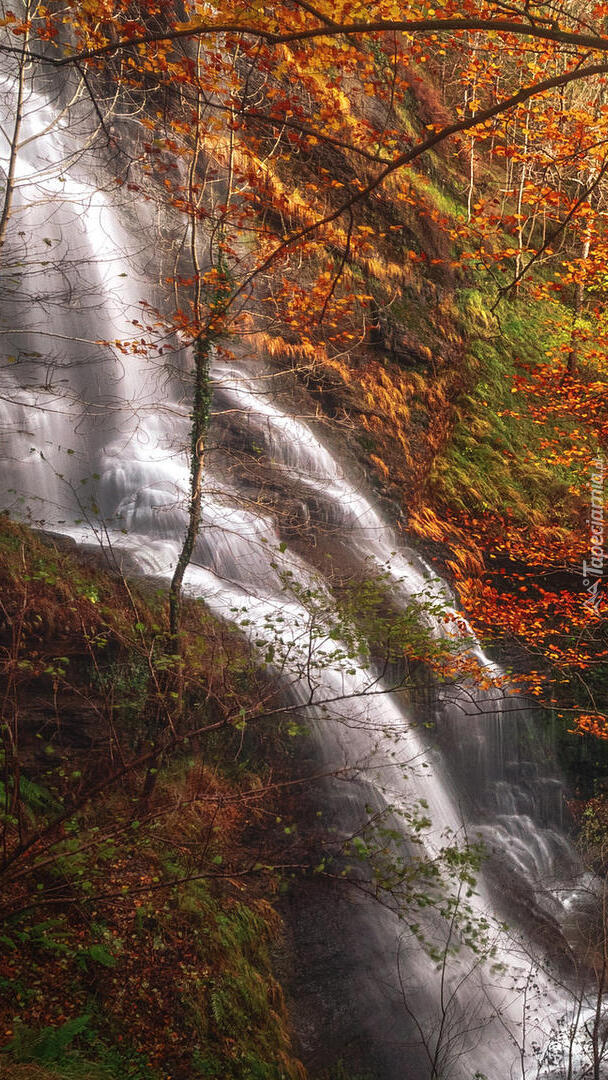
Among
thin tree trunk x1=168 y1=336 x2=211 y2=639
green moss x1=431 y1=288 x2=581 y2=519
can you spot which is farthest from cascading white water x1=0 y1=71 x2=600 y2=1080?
green moss x1=431 y1=288 x2=581 y2=519

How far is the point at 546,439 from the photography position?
13039mm

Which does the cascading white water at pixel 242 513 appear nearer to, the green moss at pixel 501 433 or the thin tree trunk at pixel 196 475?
the thin tree trunk at pixel 196 475

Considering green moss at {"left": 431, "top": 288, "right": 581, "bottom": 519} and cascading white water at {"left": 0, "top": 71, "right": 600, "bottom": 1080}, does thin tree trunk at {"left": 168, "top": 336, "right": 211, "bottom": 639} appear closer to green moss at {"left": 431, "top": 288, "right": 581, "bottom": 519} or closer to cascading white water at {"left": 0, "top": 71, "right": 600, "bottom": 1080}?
cascading white water at {"left": 0, "top": 71, "right": 600, "bottom": 1080}

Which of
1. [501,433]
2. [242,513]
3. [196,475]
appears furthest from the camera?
[501,433]

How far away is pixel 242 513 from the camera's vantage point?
28.5ft

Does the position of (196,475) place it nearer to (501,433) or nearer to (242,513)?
(242,513)

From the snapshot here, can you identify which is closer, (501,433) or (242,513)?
(242,513)

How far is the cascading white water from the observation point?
6.93 metres

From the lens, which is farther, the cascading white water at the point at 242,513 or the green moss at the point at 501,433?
the green moss at the point at 501,433

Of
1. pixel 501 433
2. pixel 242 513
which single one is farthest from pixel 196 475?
pixel 501 433

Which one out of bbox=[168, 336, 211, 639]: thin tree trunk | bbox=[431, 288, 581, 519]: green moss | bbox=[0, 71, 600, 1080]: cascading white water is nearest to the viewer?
bbox=[168, 336, 211, 639]: thin tree trunk

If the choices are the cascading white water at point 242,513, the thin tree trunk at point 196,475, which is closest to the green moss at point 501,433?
the cascading white water at point 242,513

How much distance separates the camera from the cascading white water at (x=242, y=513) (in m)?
6.93

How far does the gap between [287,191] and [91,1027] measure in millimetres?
11824
